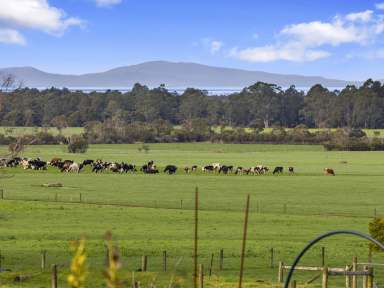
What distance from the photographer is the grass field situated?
30.9 meters

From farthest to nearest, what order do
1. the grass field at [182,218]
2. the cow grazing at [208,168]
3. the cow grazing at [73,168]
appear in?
the cow grazing at [208,168], the cow grazing at [73,168], the grass field at [182,218]

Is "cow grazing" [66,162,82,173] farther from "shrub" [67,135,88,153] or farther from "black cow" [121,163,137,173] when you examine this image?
"shrub" [67,135,88,153]

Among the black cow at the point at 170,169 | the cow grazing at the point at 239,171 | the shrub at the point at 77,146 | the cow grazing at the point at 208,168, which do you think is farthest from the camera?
the shrub at the point at 77,146

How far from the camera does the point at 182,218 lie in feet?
155

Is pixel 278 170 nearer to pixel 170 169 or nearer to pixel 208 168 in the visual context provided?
pixel 208 168

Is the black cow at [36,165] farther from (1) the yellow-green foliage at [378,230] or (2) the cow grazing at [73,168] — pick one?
(1) the yellow-green foliage at [378,230]

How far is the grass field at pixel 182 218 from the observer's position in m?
30.9

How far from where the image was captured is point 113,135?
509ft

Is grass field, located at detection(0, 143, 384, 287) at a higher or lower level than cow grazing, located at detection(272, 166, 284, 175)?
lower

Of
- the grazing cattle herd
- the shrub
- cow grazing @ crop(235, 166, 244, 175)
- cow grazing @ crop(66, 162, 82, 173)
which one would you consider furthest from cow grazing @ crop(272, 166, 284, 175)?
the shrub

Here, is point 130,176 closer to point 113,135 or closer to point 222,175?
point 222,175

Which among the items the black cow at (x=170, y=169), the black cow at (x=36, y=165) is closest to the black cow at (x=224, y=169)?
the black cow at (x=170, y=169)

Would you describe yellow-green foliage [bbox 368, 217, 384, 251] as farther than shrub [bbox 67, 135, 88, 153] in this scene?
No

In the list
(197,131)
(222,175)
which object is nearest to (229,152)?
(197,131)
